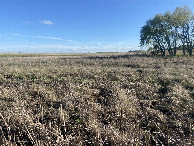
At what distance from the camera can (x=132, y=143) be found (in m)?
2.98

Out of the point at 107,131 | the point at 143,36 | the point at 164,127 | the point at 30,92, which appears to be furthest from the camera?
the point at 143,36

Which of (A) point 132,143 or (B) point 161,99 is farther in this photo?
(B) point 161,99

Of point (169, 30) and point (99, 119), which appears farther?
point (169, 30)

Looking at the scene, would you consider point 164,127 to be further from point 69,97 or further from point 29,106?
point 29,106

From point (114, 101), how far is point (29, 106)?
3884mm

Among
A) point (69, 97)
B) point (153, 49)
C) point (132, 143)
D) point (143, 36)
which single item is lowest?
point (132, 143)

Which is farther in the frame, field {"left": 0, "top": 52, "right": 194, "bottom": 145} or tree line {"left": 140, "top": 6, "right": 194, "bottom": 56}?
tree line {"left": 140, "top": 6, "right": 194, "bottom": 56}

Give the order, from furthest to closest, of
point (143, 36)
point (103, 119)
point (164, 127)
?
point (143, 36) → point (103, 119) → point (164, 127)

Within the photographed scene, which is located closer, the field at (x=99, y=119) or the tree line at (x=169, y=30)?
the field at (x=99, y=119)

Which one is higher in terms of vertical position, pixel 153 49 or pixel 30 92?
pixel 153 49

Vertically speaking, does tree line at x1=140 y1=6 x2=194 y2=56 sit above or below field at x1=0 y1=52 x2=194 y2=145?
above

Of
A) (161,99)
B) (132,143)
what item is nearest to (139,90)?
(161,99)

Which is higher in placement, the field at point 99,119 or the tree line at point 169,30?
the tree line at point 169,30

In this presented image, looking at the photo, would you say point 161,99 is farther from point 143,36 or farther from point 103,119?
point 143,36
